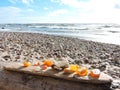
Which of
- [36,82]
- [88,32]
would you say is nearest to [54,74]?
[36,82]

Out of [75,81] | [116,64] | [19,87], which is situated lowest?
[116,64]

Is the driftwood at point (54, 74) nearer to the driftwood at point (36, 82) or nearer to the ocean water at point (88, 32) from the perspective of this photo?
the driftwood at point (36, 82)

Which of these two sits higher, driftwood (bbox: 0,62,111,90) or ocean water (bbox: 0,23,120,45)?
driftwood (bbox: 0,62,111,90)

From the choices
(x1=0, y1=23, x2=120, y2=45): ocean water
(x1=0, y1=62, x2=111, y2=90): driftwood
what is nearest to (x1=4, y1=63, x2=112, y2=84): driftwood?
(x1=0, y1=62, x2=111, y2=90): driftwood

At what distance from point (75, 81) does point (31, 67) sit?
4.36 feet

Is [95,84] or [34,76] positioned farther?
[34,76]

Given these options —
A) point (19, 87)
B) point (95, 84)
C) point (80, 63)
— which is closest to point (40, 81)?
point (19, 87)

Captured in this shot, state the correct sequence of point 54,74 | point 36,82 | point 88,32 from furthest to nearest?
point 88,32 → point 36,82 → point 54,74

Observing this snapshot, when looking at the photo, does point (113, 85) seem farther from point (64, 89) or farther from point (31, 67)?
point (31, 67)

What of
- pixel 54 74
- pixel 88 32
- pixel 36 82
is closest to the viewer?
pixel 54 74

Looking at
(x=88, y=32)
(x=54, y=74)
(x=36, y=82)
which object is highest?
(x=54, y=74)

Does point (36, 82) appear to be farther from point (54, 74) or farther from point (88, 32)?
point (88, 32)

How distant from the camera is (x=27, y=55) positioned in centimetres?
1290

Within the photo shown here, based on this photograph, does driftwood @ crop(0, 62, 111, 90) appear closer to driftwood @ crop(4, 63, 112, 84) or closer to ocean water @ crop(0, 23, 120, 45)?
driftwood @ crop(4, 63, 112, 84)
